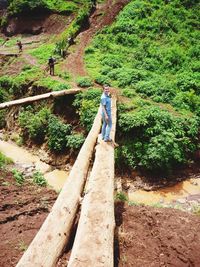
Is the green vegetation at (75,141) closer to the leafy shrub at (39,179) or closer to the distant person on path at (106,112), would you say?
the leafy shrub at (39,179)

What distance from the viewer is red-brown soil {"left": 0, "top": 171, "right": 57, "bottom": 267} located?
7027 mm

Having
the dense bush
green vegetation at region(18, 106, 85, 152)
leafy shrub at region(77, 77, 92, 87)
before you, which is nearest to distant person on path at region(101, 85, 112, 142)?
the dense bush

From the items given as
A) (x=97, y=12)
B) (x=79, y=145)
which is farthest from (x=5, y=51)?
(x=79, y=145)

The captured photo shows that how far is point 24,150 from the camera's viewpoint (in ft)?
61.5

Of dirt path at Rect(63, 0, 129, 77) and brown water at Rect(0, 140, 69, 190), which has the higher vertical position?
dirt path at Rect(63, 0, 129, 77)

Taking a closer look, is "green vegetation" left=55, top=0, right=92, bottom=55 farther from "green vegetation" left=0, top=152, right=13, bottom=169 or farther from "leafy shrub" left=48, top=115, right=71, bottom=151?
"green vegetation" left=0, top=152, right=13, bottom=169

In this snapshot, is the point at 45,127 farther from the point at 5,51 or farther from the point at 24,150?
the point at 5,51

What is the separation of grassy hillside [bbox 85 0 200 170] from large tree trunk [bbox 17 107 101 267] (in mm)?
6720

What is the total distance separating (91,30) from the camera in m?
29.2

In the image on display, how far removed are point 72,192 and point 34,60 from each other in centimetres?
1966

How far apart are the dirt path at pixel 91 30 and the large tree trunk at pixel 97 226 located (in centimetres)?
1412

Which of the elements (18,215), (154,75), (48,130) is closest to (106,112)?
(18,215)

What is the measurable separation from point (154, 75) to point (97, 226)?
53.6ft

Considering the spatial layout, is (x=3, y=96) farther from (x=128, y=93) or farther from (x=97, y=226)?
(x=97, y=226)
